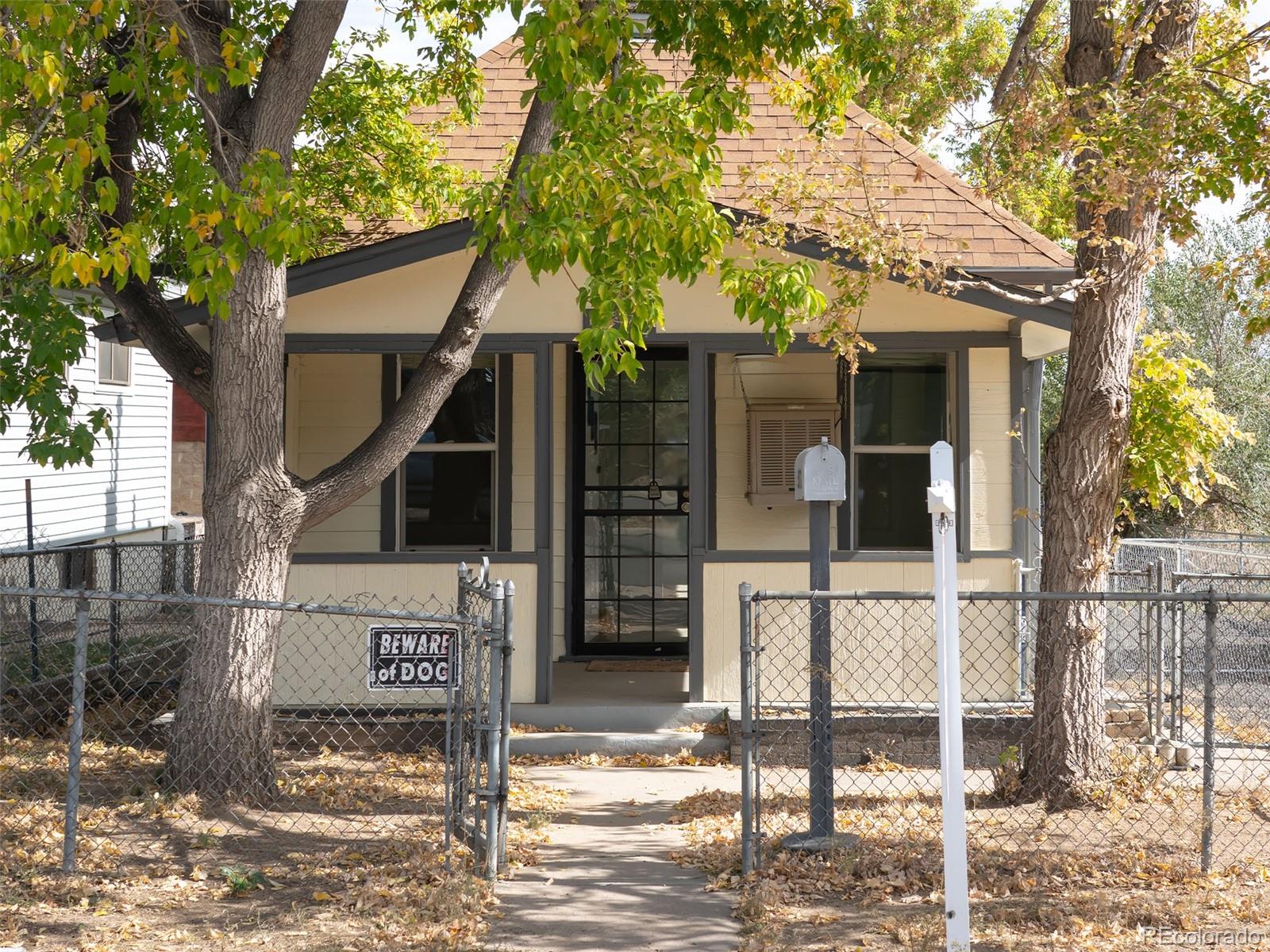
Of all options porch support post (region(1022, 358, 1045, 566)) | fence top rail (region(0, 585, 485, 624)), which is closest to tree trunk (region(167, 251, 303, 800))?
fence top rail (region(0, 585, 485, 624))

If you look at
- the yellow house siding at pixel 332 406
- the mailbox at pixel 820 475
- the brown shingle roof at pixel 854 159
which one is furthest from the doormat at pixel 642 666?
the mailbox at pixel 820 475

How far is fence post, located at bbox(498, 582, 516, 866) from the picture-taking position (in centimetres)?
579

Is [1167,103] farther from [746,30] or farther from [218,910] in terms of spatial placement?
[218,910]

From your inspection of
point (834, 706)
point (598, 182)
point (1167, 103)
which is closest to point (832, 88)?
point (1167, 103)

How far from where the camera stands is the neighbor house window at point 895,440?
9.58 meters

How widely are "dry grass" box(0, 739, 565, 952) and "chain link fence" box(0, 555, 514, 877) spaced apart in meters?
0.02

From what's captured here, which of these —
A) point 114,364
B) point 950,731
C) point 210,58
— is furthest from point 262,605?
point 114,364

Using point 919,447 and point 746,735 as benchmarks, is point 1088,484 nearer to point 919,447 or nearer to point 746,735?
point 746,735

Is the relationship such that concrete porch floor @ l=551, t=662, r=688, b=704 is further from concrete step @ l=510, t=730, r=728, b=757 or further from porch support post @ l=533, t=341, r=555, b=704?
concrete step @ l=510, t=730, r=728, b=757

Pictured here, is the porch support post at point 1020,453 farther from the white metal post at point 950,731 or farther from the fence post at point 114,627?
the fence post at point 114,627

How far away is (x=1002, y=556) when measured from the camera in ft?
29.7

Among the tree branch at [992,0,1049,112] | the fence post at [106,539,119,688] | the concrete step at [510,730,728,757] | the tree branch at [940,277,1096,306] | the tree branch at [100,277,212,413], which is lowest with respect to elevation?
the concrete step at [510,730,728,757]

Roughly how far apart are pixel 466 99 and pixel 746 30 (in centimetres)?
291

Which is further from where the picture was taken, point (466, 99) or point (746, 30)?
point (466, 99)
